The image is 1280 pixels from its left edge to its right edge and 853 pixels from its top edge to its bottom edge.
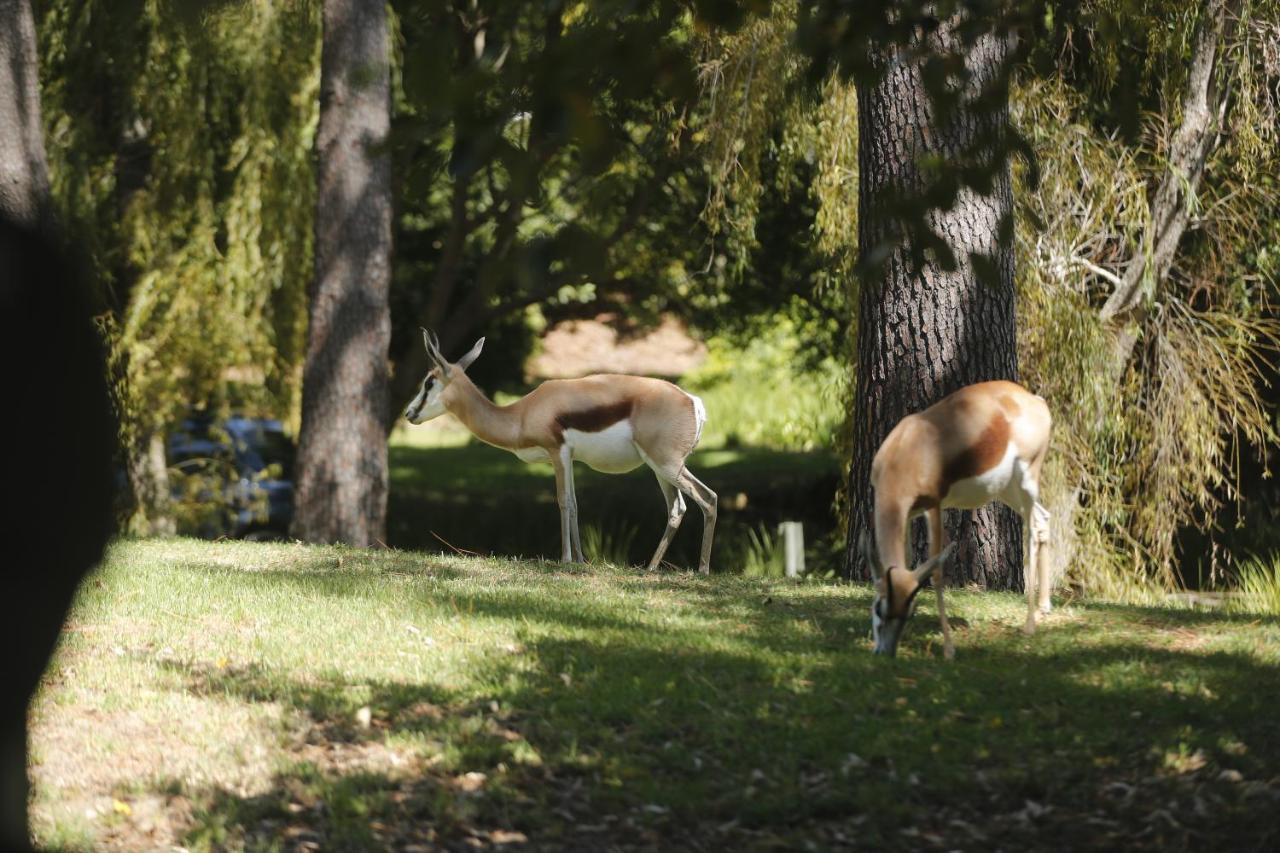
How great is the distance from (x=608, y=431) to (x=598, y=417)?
0.37 ft

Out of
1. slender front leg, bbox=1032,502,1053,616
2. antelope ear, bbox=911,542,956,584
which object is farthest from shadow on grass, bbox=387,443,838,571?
antelope ear, bbox=911,542,956,584

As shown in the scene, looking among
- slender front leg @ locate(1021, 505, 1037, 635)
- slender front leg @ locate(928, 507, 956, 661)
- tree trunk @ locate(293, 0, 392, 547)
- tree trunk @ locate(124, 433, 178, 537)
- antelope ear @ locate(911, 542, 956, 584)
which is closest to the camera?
antelope ear @ locate(911, 542, 956, 584)

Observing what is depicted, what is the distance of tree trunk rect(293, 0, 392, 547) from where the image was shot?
42.6ft

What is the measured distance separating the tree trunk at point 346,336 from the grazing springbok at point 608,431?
8.84 ft

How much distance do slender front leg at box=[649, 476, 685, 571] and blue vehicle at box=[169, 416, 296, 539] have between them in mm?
7454

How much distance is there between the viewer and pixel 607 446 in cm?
998

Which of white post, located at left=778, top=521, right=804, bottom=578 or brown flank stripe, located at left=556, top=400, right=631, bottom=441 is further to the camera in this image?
white post, located at left=778, top=521, right=804, bottom=578

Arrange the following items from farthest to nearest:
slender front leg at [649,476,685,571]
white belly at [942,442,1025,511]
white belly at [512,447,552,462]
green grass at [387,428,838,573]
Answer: green grass at [387,428,838,573] < white belly at [512,447,552,462] < slender front leg at [649,476,685,571] < white belly at [942,442,1025,511]

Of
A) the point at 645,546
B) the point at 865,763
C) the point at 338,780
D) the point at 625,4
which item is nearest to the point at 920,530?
the point at 865,763

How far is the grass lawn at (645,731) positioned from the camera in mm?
5199

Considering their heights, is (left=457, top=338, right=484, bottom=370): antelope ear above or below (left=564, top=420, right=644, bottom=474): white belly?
above

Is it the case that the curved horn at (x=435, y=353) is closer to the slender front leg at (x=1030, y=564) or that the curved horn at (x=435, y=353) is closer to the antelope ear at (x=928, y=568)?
the slender front leg at (x=1030, y=564)

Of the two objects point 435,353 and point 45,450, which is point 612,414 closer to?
point 435,353

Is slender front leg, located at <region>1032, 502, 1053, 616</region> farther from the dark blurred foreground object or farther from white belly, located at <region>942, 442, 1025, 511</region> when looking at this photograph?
the dark blurred foreground object
